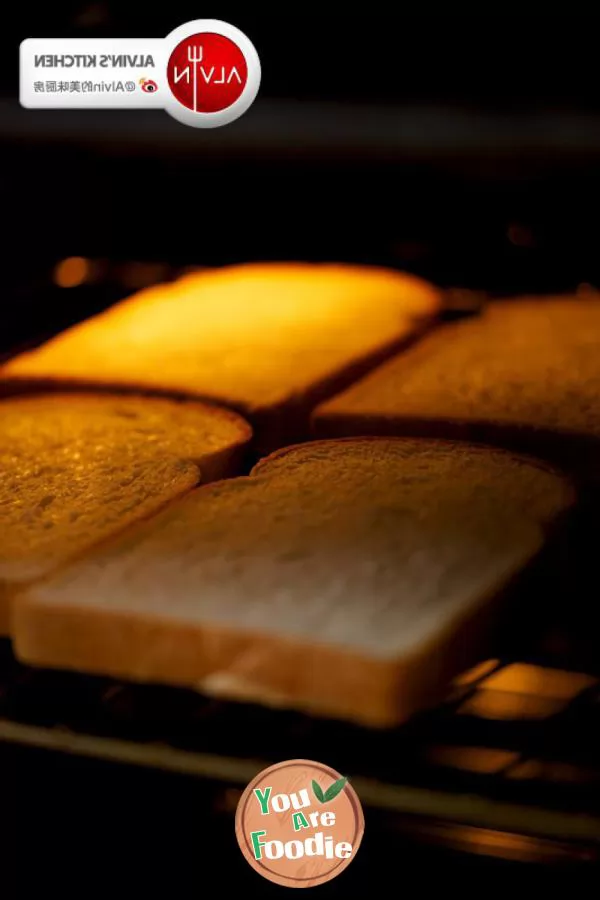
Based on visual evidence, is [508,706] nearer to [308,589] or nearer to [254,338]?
[308,589]

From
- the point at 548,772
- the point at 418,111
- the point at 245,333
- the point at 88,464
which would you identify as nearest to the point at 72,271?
the point at 245,333

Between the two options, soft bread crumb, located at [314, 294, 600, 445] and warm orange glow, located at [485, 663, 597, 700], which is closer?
warm orange glow, located at [485, 663, 597, 700]

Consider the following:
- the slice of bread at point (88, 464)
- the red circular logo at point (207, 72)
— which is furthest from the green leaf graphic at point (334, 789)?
the red circular logo at point (207, 72)

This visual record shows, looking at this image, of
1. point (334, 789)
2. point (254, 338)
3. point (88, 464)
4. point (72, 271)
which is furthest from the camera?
point (72, 271)

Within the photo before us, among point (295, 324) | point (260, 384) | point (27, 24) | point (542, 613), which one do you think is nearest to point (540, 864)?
point (542, 613)

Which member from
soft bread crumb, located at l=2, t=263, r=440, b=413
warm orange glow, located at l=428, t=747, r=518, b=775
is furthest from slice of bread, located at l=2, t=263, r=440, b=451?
warm orange glow, located at l=428, t=747, r=518, b=775

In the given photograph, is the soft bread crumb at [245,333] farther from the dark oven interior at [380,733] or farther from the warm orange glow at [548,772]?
the warm orange glow at [548,772]

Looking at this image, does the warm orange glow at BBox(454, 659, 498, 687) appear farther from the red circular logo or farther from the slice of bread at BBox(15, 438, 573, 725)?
the red circular logo
